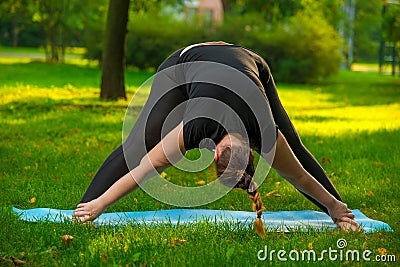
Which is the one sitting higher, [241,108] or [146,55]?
[241,108]

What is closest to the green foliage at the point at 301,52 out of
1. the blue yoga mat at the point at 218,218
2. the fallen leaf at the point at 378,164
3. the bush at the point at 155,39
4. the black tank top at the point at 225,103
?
the bush at the point at 155,39

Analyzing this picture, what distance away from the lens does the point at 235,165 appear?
410cm

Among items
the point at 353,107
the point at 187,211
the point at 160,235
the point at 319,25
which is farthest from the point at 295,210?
the point at 319,25

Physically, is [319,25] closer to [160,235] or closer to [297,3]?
[297,3]

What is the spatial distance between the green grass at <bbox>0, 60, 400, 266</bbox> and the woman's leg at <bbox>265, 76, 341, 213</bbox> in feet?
1.62

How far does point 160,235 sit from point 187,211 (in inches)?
40.8

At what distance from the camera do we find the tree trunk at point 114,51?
13.3 m

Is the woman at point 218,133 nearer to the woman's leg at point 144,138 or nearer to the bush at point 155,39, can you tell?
the woman's leg at point 144,138

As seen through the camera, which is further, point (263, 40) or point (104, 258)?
point (263, 40)

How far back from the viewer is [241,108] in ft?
14.3

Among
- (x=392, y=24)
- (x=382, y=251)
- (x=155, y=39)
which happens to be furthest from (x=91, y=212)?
(x=155, y=39)

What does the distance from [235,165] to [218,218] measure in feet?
4.27

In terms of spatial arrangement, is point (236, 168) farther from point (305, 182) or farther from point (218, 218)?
point (218, 218)

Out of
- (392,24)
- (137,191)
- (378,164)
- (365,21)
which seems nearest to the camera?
(137,191)
